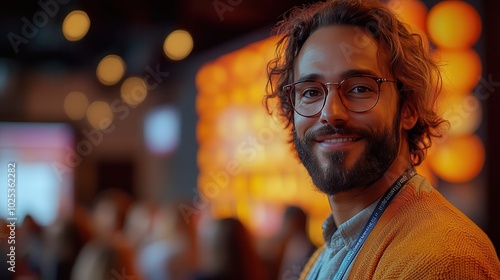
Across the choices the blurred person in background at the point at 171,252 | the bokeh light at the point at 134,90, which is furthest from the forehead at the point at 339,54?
the bokeh light at the point at 134,90

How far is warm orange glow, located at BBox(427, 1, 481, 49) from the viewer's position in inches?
120

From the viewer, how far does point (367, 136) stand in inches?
48.0

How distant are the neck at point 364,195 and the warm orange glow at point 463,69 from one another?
1928 millimetres

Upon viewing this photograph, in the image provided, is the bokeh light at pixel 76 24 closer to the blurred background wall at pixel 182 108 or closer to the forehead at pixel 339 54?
the blurred background wall at pixel 182 108

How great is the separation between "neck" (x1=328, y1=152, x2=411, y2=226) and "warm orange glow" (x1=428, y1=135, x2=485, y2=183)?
74.7 inches

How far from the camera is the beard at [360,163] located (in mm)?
1218

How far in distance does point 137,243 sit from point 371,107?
118 inches

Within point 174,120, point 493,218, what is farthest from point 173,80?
point 493,218

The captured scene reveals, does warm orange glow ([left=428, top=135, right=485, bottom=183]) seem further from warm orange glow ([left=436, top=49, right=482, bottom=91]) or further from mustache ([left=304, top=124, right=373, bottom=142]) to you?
mustache ([left=304, top=124, right=373, bottom=142])

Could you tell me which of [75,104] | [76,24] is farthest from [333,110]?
[75,104]

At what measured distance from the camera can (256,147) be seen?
4758mm

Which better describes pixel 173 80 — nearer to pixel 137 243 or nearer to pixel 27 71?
pixel 27 71

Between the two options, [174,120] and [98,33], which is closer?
[98,33]

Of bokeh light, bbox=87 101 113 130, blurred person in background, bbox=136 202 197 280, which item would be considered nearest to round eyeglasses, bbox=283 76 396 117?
blurred person in background, bbox=136 202 197 280
